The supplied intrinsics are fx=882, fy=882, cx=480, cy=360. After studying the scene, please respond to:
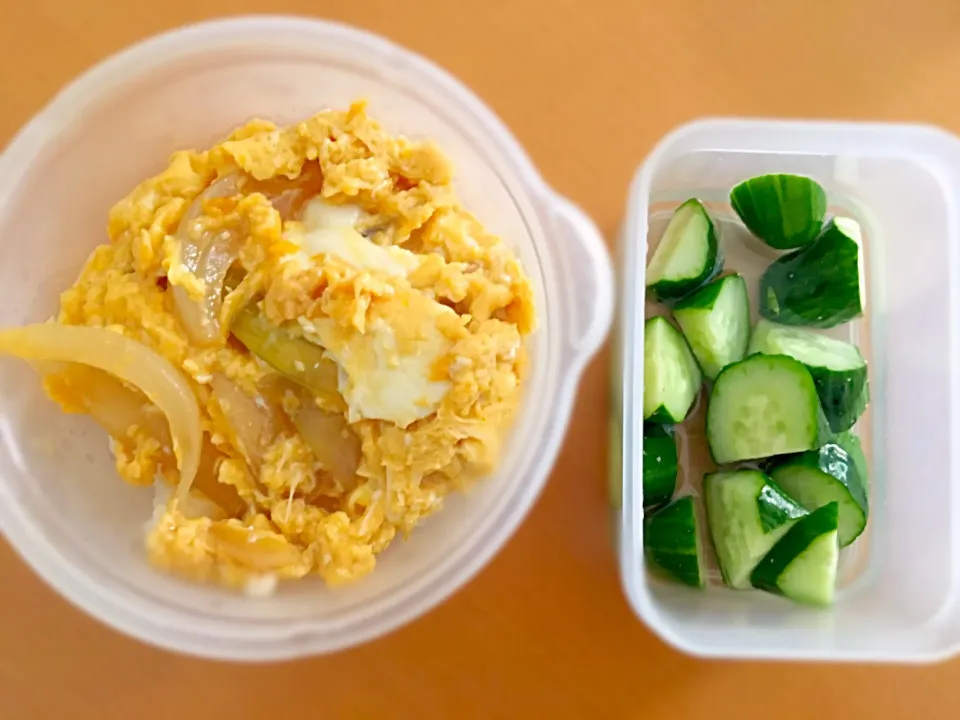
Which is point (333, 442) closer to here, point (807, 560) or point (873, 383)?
point (807, 560)

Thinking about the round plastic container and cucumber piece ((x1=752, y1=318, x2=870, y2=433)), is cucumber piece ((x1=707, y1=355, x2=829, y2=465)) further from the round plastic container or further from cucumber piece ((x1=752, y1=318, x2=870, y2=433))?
the round plastic container

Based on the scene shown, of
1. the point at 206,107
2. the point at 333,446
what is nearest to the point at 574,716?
the point at 333,446

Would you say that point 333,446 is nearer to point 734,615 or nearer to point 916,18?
point 734,615

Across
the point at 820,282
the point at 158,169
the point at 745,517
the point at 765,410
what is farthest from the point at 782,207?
the point at 158,169

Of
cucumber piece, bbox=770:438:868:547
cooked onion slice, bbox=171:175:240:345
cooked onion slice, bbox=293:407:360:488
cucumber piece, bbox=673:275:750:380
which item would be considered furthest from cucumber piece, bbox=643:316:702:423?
cooked onion slice, bbox=171:175:240:345

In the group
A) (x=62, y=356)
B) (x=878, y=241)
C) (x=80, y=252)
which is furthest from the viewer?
(x=878, y=241)

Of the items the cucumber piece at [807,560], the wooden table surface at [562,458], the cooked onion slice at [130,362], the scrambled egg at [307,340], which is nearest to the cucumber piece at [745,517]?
the cucumber piece at [807,560]
